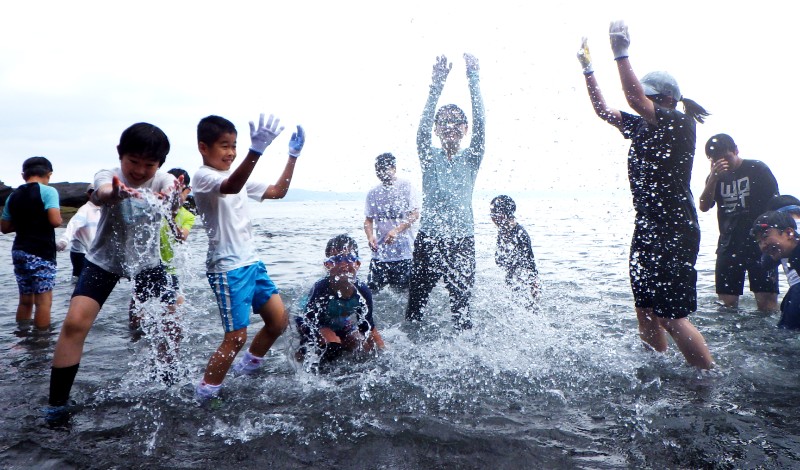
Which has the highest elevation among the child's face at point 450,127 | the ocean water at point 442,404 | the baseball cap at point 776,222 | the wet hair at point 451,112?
the wet hair at point 451,112

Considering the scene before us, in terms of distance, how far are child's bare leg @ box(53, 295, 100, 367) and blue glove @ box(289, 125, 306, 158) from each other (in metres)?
1.69

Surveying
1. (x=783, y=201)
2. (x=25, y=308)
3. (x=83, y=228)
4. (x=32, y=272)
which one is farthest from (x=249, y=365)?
(x=783, y=201)

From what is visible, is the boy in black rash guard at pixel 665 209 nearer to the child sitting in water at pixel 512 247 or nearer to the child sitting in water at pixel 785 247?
the child sitting in water at pixel 785 247

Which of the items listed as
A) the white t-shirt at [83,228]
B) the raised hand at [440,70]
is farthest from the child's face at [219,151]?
the white t-shirt at [83,228]

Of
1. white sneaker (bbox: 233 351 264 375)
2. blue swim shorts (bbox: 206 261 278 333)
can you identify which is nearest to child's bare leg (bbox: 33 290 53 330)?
white sneaker (bbox: 233 351 264 375)

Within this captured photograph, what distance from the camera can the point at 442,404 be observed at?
3.17m

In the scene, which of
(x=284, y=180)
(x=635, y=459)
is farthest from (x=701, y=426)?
(x=284, y=180)

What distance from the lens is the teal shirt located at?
4105mm

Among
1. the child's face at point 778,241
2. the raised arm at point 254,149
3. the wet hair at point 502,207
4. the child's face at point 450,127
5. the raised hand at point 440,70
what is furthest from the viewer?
the wet hair at point 502,207

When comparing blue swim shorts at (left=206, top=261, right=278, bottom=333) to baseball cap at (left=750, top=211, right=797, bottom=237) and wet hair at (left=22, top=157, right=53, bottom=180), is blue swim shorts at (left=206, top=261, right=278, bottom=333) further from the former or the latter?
baseball cap at (left=750, top=211, right=797, bottom=237)

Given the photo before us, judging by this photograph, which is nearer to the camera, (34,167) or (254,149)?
(254,149)

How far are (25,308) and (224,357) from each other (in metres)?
3.77

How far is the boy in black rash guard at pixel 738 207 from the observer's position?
5.50 m

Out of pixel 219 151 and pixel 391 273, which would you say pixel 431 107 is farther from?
pixel 391 273
